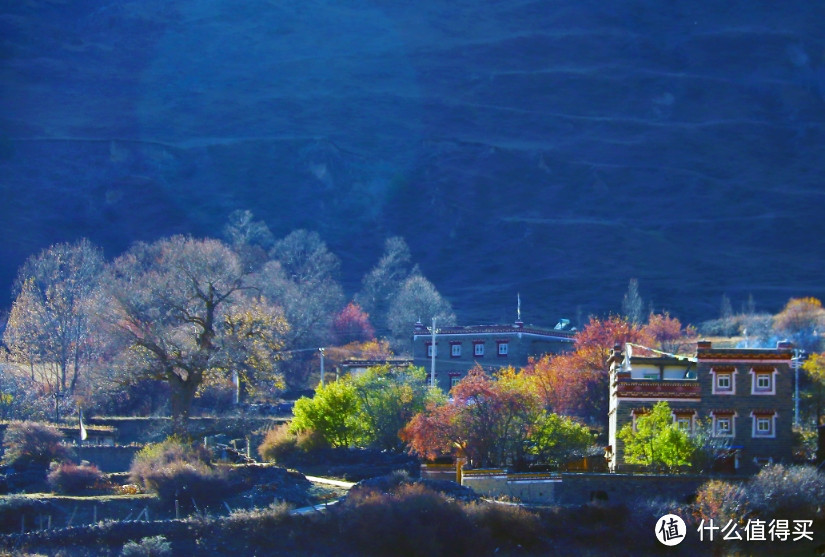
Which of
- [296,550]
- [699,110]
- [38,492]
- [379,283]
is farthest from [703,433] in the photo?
[699,110]

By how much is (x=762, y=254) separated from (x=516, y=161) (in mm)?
33134

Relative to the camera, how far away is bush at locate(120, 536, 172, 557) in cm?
3519

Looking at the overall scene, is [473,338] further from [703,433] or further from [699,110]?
[699,110]

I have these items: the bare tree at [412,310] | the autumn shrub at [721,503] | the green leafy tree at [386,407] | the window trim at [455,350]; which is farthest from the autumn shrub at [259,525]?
the bare tree at [412,310]

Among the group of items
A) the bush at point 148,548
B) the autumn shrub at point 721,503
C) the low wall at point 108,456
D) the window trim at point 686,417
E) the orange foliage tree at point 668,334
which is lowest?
the bush at point 148,548

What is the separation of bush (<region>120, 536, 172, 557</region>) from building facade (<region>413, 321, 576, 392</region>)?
1553 inches

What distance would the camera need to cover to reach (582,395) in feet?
202

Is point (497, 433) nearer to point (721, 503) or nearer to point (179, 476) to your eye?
point (721, 503)

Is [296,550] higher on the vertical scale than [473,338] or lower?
lower

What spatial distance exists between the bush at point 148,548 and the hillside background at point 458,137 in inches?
2769

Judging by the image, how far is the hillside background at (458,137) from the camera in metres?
125

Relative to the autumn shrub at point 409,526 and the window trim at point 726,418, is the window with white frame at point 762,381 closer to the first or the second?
the window trim at point 726,418

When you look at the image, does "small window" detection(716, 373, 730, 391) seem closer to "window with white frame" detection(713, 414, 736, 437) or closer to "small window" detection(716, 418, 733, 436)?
"window with white frame" detection(713, 414, 736, 437)

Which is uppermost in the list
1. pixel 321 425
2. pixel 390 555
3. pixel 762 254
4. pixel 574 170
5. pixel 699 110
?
pixel 699 110
